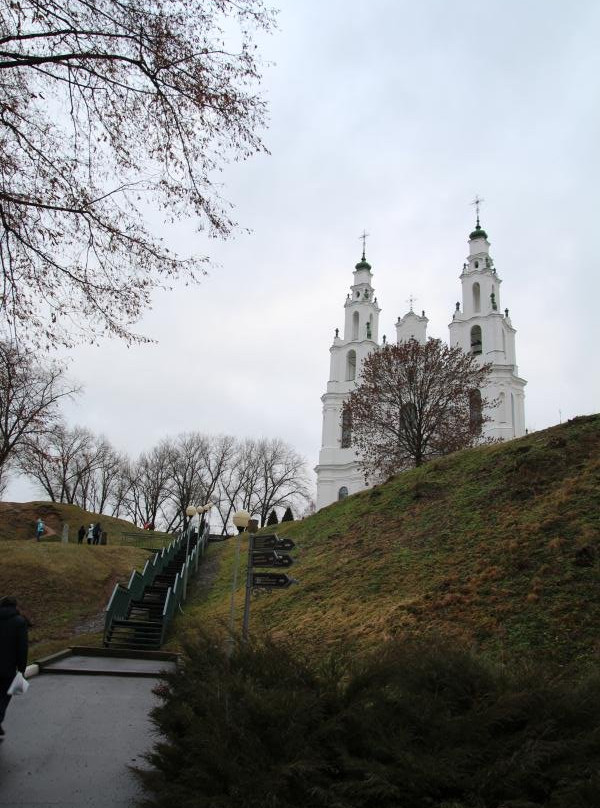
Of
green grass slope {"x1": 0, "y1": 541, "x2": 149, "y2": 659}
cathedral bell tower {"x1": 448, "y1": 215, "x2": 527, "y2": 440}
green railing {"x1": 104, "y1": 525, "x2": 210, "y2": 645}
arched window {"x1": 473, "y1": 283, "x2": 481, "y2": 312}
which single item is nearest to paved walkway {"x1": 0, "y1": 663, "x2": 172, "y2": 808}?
green railing {"x1": 104, "y1": 525, "x2": 210, "y2": 645}

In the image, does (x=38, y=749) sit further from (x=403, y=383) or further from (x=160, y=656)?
(x=403, y=383)

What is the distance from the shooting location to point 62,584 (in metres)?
22.0

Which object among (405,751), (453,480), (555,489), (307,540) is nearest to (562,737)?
(405,751)

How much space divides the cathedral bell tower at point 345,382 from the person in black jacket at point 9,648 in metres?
39.7

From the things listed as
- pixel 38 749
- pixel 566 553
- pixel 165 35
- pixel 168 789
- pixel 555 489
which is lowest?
pixel 38 749

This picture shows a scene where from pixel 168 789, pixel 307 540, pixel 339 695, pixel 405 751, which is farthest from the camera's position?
pixel 307 540

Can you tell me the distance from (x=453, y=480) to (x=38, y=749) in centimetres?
1518

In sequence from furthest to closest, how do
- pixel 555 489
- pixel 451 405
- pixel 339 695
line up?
pixel 451 405 → pixel 555 489 → pixel 339 695

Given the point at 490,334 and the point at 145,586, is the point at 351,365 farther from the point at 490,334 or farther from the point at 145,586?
the point at 145,586

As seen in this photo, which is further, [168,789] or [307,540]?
[307,540]

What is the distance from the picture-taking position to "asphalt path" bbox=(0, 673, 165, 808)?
17.5 feet

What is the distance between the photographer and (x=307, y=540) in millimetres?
22828

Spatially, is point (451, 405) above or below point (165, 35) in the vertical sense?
above

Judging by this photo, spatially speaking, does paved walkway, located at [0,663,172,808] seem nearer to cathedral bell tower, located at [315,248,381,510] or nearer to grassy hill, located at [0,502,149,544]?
grassy hill, located at [0,502,149,544]
